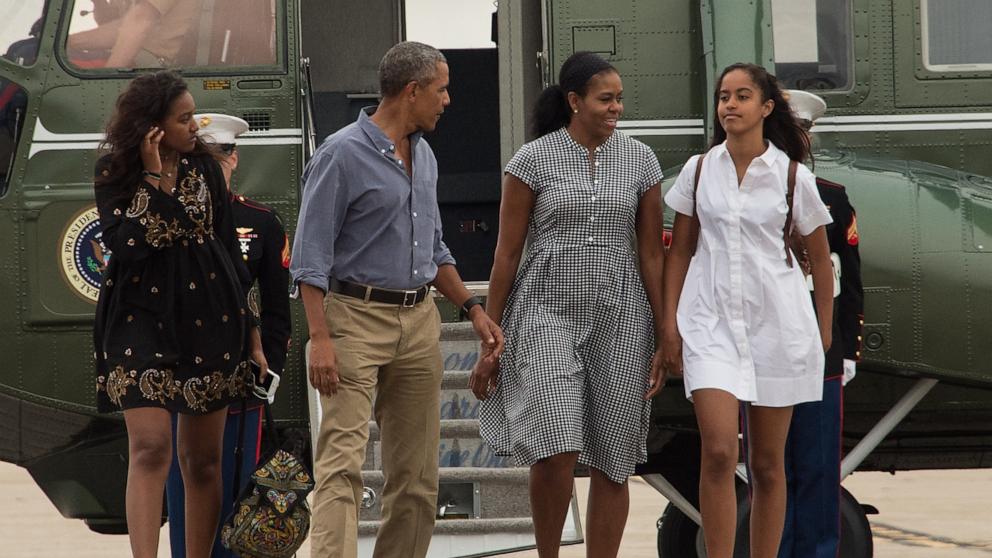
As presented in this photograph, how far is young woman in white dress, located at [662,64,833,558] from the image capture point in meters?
4.86

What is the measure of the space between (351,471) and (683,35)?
2.86m

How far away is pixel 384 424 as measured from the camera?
517 cm

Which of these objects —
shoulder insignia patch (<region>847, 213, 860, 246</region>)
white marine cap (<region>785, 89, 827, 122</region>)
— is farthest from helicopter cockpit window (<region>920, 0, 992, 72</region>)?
shoulder insignia patch (<region>847, 213, 860, 246</region>)

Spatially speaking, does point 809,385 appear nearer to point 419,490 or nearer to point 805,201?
point 805,201

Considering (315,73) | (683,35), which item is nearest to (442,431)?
(683,35)

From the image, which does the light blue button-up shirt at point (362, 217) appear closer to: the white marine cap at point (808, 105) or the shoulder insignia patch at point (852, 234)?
the shoulder insignia patch at point (852, 234)

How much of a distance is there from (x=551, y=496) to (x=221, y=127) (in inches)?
85.2

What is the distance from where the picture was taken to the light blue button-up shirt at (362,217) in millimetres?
4898

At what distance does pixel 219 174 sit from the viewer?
17.1ft

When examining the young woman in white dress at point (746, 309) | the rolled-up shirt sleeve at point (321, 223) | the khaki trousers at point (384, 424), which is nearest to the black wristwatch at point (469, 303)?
the khaki trousers at point (384, 424)

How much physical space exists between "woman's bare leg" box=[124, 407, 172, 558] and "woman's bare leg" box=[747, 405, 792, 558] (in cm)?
192

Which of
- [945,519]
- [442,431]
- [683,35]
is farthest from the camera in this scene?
[945,519]

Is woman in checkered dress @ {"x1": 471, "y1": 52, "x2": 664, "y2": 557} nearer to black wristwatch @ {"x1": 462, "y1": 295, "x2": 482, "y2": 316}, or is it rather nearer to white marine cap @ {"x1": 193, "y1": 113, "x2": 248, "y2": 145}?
black wristwatch @ {"x1": 462, "y1": 295, "x2": 482, "y2": 316}

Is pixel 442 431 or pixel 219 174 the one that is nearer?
pixel 219 174
